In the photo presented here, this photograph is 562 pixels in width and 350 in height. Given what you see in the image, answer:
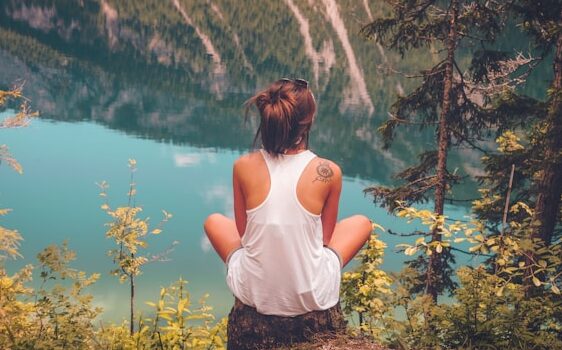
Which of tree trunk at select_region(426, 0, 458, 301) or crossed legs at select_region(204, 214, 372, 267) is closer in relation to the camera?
crossed legs at select_region(204, 214, 372, 267)

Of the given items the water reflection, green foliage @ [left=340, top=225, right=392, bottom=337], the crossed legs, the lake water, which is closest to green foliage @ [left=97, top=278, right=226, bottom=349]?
the crossed legs

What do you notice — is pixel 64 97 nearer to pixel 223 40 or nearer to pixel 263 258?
pixel 223 40

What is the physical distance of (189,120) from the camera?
209ft

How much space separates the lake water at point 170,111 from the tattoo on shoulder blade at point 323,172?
49 cm

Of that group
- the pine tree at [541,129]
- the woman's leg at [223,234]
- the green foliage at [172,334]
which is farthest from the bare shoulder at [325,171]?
the pine tree at [541,129]

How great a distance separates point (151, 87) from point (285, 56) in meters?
29.4

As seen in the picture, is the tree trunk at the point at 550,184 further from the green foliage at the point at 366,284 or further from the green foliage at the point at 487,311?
the green foliage at the point at 487,311

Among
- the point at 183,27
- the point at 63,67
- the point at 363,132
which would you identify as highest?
the point at 183,27

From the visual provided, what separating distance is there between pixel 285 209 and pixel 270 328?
79cm

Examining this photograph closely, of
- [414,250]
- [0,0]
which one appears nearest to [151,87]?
[0,0]

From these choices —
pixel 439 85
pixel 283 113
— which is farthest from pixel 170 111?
pixel 283 113

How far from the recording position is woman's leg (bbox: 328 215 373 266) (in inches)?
141

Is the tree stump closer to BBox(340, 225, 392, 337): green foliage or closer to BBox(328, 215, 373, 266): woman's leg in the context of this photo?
BBox(328, 215, 373, 266): woman's leg

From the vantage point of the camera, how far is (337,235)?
3.66m
